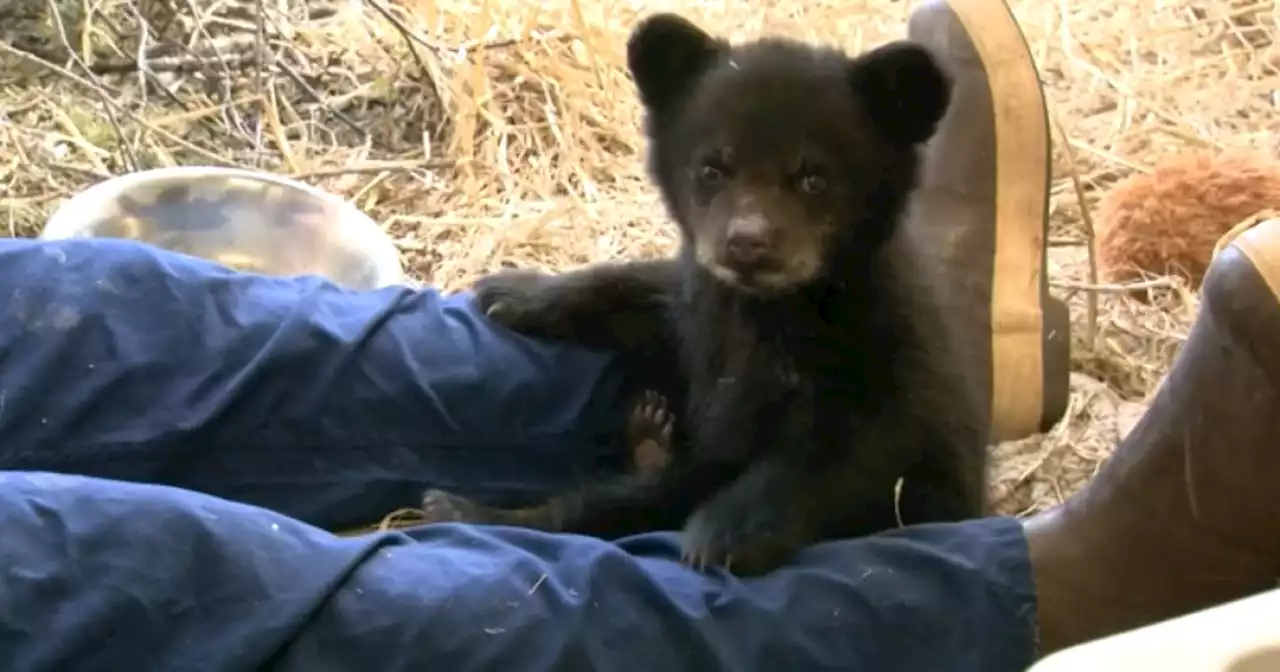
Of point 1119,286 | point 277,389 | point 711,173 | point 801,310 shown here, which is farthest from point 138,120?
point 1119,286

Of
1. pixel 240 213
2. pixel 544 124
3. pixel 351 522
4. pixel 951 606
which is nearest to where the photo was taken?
pixel 951 606

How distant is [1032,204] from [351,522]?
110cm

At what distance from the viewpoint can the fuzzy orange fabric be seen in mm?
2492

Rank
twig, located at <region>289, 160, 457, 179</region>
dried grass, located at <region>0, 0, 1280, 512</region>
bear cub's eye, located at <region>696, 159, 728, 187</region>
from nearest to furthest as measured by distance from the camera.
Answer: bear cub's eye, located at <region>696, 159, 728, 187</region>, dried grass, located at <region>0, 0, 1280, 512</region>, twig, located at <region>289, 160, 457, 179</region>

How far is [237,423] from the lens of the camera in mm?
1788

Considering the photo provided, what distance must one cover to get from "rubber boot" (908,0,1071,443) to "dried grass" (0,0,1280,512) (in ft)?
1.50

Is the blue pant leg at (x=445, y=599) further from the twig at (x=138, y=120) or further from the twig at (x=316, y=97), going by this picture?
the twig at (x=316, y=97)

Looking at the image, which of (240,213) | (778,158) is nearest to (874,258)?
Result: (778,158)

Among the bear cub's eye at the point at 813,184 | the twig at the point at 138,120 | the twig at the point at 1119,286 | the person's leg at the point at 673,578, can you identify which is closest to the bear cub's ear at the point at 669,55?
the bear cub's eye at the point at 813,184

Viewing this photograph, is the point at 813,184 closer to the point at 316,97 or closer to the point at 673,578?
the point at 673,578

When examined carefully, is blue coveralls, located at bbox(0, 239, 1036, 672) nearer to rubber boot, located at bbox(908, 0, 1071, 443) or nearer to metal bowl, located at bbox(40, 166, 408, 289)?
rubber boot, located at bbox(908, 0, 1071, 443)

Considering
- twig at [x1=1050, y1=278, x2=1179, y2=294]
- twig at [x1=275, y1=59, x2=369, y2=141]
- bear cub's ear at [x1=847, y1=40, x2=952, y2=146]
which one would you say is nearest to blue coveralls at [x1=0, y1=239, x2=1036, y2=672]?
bear cub's ear at [x1=847, y1=40, x2=952, y2=146]

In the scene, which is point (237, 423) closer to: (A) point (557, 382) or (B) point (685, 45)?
(A) point (557, 382)

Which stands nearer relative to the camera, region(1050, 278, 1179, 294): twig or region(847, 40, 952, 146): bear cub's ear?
region(847, 40, 952, 146): bear cub's ear
